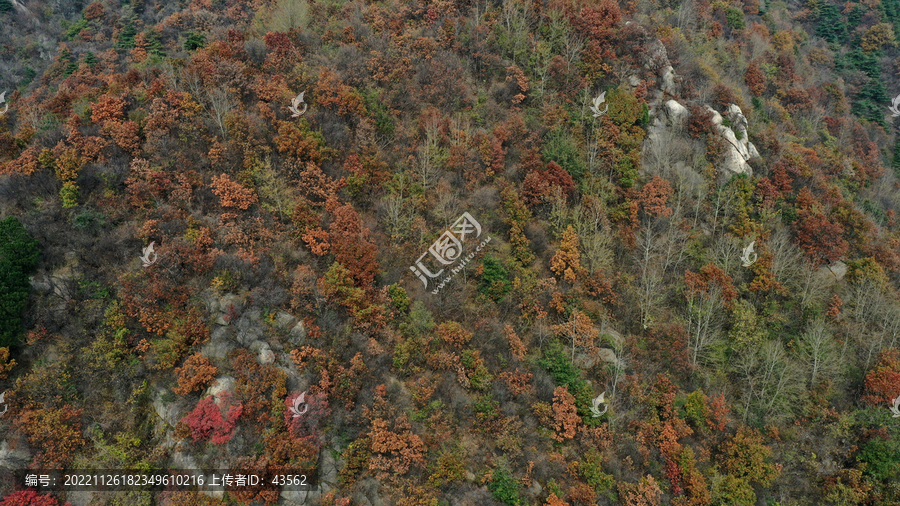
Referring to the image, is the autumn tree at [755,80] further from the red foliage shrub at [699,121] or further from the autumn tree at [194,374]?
the autumn tree at [194,374]

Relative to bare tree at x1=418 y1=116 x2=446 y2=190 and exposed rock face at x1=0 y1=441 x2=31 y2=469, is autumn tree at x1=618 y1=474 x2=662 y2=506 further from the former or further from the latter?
exposed rock face at x1=0 y1=441 x2=31 y2=469

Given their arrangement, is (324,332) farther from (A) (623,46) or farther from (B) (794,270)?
(A) (623,46)

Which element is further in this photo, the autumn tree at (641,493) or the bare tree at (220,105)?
the bare tree at (220,105)

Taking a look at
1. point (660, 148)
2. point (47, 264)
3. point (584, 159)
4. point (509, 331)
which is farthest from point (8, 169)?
point (660, 148)

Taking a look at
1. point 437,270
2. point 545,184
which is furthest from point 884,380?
point 437,270

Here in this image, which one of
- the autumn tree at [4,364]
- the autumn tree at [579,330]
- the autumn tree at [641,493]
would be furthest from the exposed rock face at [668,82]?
the autumn tree at [4,364]

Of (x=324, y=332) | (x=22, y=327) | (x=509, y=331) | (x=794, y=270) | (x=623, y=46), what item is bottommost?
(x=794, y=270)

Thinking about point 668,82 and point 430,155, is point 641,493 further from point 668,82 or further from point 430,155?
point 668,82
